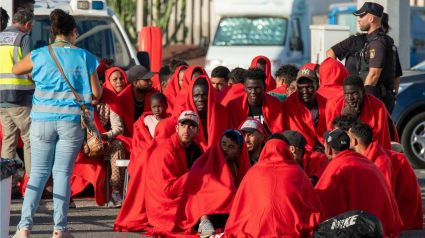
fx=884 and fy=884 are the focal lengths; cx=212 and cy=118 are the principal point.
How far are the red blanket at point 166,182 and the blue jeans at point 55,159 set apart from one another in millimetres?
1062

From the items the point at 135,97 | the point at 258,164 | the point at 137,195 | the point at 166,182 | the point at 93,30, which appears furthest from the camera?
the point at 93,30

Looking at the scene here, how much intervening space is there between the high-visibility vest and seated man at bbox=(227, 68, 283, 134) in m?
1.97

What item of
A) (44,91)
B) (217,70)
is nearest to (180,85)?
(217,70)

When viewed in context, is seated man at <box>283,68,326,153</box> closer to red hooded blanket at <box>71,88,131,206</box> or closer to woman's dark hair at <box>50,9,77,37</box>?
red hooded blanket at <box>71,88,131,206</box>

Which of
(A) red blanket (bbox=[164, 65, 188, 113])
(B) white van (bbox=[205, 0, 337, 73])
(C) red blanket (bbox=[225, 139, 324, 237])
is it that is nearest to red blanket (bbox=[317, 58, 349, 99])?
(A) red blanket (bbox=[164, 65, 188, 113])

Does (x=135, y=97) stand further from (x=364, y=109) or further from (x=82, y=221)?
(x=364, y=109)

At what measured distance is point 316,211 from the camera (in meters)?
6.63

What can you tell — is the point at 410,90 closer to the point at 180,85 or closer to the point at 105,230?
the point at 180,85

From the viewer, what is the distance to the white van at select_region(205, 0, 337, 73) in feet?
57.0

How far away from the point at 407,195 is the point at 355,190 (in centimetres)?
103

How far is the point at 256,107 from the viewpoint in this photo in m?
8.58

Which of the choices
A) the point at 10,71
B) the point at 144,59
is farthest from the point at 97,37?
the point at 10,71

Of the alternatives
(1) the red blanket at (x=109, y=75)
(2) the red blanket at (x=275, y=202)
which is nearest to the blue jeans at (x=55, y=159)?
(2) the red blanket at (x=275, y=202)

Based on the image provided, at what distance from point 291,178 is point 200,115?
5.83 feet
